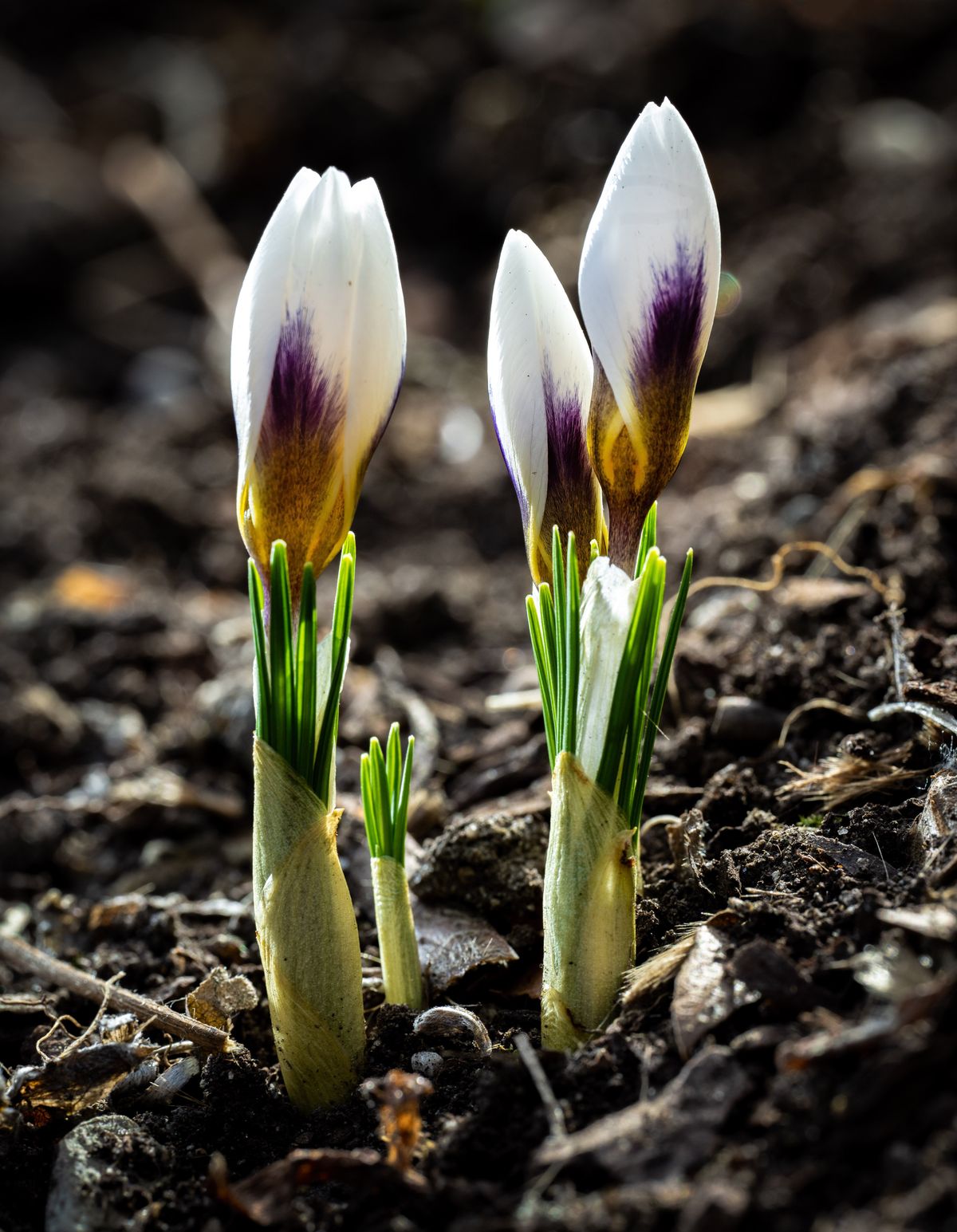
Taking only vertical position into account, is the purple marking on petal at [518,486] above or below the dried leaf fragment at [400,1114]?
above

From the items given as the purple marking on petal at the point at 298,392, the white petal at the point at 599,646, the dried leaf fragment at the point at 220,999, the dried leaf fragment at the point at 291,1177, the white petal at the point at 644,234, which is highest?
the white petal at the point at 644,234

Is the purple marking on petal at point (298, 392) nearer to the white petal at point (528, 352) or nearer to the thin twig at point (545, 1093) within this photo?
the white petal at point (528, 352)

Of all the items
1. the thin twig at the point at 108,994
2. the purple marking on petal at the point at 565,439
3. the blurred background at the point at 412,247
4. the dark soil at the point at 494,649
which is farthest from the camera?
the blurred background at the point at 412,247

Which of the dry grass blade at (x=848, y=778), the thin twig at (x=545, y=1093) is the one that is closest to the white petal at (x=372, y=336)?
the thin twig at (x=545, y=1093)

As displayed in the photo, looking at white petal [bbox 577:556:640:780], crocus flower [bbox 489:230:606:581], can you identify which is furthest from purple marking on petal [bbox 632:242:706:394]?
white petal [bbox 577:556:640:780]

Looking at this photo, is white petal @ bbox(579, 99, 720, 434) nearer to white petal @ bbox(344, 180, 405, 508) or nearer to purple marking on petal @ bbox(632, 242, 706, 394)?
purple marking on petal @ bbox(632, 242, 706, 394)

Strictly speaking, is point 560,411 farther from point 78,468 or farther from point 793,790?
point 78,468

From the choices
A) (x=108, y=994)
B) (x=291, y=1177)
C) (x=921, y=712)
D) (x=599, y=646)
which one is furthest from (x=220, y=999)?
(x=921, y=712)

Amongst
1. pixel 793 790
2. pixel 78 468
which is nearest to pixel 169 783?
pixel 793 790
